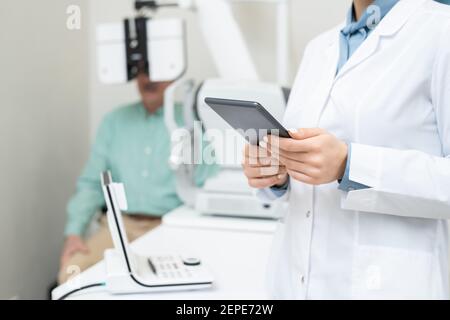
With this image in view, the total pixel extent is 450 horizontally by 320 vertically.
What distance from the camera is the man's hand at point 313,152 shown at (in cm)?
62

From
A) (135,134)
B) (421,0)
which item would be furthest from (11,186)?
(135,134)

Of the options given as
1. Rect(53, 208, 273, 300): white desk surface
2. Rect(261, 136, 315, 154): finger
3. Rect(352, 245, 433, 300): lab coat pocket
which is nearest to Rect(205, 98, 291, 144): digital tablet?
Rect(261, 136, 315, 154): finger

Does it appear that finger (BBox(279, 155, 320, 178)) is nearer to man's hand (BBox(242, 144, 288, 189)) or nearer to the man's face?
man's hand (BBox(242, 144, 288, 189))

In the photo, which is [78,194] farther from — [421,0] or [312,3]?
[421,0]

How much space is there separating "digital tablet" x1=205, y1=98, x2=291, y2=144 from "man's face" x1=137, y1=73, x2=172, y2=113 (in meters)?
1.15

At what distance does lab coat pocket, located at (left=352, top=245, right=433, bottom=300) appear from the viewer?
676 millimetres

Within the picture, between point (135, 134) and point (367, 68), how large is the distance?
3.76ft

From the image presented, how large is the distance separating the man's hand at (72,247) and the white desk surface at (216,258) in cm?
10

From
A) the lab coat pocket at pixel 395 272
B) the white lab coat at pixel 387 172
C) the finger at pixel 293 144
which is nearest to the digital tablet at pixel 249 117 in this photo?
the finger at pixel 293 144

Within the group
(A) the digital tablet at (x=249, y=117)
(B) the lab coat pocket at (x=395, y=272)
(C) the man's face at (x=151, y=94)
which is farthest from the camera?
(C) the man's face at (x=151, y=94)

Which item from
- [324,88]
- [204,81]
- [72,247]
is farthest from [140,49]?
[324,88]

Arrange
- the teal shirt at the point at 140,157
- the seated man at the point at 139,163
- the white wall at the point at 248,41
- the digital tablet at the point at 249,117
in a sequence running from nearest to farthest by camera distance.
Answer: the digital tablet at the point at 249,117 → the white wall at the point at 248,41 → the seated man at the point at 139,163 → the teal shirt at the point at 140,157

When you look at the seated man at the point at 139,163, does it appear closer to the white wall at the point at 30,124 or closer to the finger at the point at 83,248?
the finger at the point at 83,248

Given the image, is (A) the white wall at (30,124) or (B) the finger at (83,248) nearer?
(A) the white wall at (30,124)
